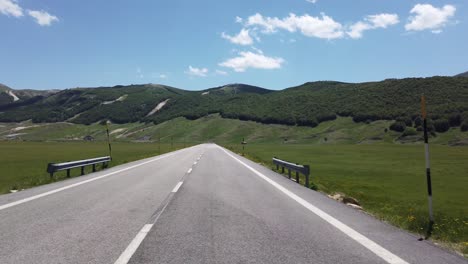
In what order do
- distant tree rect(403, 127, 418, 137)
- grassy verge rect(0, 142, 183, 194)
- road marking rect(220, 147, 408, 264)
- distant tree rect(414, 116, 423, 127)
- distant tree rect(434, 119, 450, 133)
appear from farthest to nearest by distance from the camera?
1. distant tree rect(414, 116, 423, 127)
2. distant tree rect(434, 119, 450, 133)
3. distant tree rect(403, 127, 418, 137)
4. grassy verge rect(0, 142, 183, 194)
5. road marking rect(220, 147, 408, 264)

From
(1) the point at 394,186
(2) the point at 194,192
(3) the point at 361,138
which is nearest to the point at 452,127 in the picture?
(3) the point at 361,138

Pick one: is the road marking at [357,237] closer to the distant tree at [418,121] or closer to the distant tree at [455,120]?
the distant tree at [455,120]

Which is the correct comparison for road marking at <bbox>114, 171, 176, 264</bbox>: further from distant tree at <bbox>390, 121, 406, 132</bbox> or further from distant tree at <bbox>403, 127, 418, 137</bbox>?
distant tree at <bbox>390, 121, 406, 132</bbox>

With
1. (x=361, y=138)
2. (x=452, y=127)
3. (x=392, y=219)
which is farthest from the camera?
(x=361, y=138)

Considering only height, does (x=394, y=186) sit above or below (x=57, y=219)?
below

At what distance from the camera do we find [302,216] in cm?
856

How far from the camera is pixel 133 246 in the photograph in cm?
588

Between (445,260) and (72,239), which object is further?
(72,239)

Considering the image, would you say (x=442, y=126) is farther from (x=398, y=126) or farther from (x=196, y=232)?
(x=196, y=232)

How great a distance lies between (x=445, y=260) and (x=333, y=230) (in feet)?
6.96


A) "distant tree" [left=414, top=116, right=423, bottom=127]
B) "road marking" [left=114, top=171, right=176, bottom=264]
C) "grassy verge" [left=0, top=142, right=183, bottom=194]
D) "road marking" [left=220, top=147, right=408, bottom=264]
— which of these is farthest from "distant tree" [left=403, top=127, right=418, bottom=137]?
"road marking" [left=114, top=171, right=176, bottom=264]

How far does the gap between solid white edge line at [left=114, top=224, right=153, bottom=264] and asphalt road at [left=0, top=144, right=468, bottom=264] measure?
14 mm

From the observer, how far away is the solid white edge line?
5.20 m

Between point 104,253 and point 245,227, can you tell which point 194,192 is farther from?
point 104,253
